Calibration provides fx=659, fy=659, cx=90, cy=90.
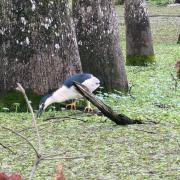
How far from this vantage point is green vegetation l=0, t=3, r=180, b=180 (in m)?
3.89

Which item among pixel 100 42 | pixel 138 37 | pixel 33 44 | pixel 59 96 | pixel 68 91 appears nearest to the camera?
pixel 68 91

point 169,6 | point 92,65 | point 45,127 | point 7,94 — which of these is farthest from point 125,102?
point 169,6

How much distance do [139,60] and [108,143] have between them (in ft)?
25.6

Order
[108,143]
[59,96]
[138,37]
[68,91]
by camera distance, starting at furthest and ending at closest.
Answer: [138,37] → [59,96] → [68,91] → [108,143]

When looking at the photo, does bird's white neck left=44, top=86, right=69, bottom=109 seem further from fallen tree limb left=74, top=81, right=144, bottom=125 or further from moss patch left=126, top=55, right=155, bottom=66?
moss patch left=126, top=55, right=155, bottom=66

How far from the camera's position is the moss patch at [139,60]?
40.6 feet

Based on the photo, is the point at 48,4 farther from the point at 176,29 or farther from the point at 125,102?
the point at 176,29

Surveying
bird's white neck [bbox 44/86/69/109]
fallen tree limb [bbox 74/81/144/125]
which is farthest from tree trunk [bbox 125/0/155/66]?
fallen tree limb [bbox 74/81/144/125]

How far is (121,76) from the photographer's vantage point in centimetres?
812

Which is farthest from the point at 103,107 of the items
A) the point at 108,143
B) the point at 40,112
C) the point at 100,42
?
the point at 100,42

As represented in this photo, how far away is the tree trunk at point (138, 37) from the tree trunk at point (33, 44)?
6.07m

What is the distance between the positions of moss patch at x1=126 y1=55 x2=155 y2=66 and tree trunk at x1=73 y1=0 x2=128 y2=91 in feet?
13.8

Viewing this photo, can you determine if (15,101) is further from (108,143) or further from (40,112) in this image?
(108,143)

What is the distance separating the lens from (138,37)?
487 inches
